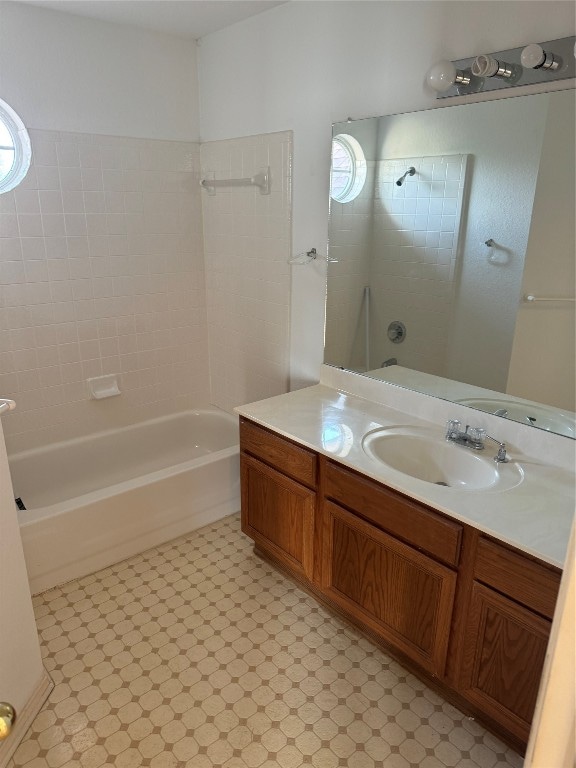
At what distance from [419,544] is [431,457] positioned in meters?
0.42

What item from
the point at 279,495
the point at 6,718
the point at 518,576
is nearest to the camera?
the point at 518,576

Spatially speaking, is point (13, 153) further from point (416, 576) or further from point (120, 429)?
point (416, 576)

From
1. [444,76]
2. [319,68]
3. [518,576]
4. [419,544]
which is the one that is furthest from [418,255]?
[518,576]

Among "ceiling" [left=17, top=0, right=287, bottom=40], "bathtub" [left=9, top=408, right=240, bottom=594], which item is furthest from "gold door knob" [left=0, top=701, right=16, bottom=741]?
"ceiling" [left=17, top=0, right=287, bottom=40]

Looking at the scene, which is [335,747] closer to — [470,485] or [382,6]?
[470,485]

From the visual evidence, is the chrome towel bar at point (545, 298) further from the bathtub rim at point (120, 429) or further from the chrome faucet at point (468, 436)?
the bathtub rim at point (120, 429)

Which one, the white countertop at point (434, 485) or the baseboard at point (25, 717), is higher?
the white countertop at point (434, 485)

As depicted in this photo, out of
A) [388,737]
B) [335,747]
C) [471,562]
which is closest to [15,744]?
[335,747]

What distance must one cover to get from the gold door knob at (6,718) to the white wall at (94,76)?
7.85 ft

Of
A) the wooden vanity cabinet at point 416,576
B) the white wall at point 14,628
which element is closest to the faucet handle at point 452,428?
the wooden vanity cabinet at point 416,576

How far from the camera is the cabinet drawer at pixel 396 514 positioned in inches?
62.4

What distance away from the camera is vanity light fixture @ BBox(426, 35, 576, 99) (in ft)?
5.05

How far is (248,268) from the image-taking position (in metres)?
2.96

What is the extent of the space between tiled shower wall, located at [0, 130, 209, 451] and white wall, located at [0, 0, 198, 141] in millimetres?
86
